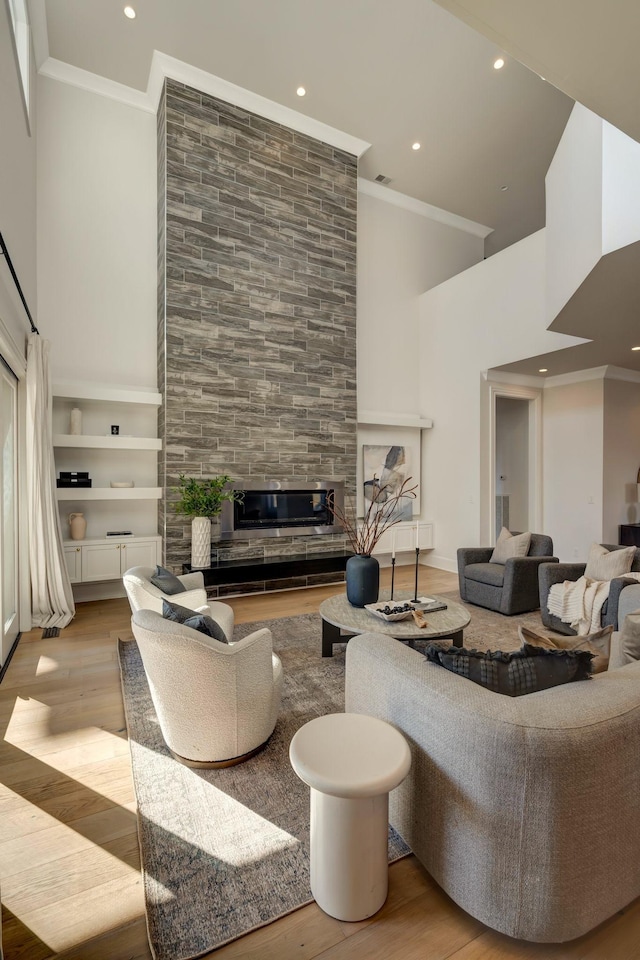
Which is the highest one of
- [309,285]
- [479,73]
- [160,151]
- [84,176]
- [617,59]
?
[479,73]

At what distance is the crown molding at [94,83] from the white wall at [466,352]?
14.6 feet

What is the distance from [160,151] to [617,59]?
525 cm

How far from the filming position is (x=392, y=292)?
7289 mm

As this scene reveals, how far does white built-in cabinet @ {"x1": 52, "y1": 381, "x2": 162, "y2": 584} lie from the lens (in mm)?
4777

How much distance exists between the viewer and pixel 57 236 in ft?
16.4

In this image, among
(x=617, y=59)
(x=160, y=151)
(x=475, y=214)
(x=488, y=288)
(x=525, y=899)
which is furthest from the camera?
(x=475, y=214)

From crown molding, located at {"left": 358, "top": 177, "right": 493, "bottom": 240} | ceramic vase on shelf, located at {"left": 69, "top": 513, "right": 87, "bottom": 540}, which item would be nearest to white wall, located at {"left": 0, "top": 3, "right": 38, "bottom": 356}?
ceramic vase on shelf, located at {"left": 69, "top": 513, "right": 87, "bottom": 540}

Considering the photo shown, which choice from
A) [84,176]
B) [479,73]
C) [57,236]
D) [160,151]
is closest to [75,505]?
[57,236]

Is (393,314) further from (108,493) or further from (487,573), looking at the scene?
(108,493)

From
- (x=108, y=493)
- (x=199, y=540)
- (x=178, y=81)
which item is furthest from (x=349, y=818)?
(x=178, y=81)

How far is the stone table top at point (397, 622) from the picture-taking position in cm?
286

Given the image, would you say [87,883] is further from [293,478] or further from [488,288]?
[488,288]

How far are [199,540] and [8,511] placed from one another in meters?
1.78

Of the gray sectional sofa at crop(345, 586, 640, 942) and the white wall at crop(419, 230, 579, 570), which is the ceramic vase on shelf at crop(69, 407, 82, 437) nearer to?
the gray sectional sofa at crop(345, 586, 640, 942)
